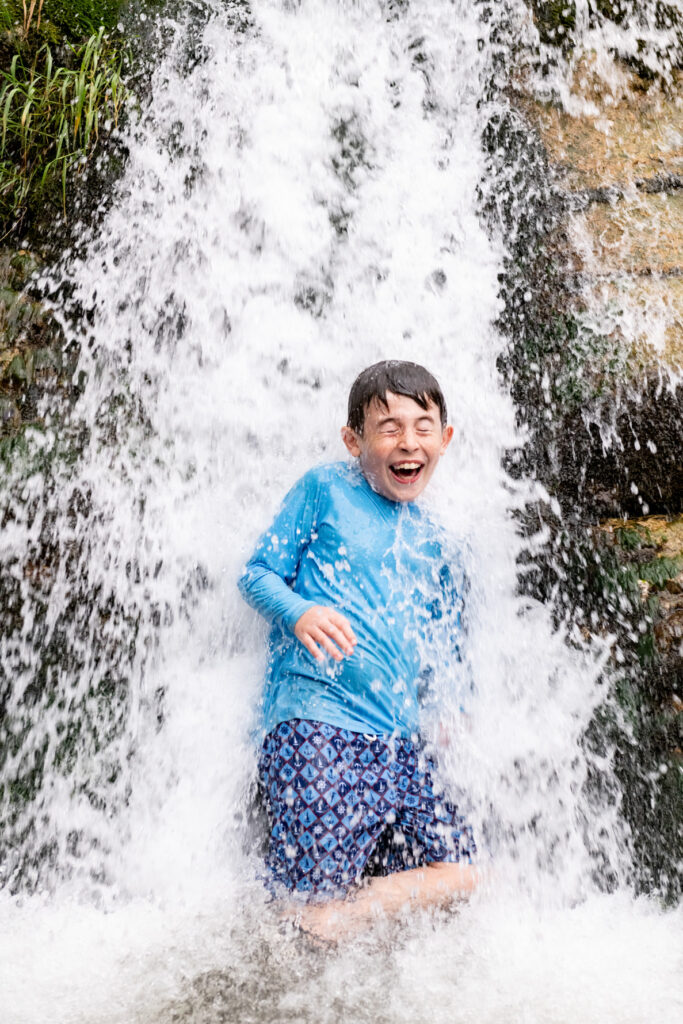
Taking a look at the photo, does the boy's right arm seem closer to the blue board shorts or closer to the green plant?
the blue board shorts

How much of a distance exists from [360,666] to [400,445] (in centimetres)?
71

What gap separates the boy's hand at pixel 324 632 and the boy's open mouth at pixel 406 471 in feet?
1.76

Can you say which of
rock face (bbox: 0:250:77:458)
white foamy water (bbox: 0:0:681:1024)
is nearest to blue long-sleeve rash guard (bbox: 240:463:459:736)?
white foamy water (bbox: 0:0:681:1024)

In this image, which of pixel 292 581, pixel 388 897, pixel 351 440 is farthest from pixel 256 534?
pixel 388 897

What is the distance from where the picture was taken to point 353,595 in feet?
8.64

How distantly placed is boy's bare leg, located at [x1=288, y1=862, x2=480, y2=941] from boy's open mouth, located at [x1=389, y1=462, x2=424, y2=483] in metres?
1.19

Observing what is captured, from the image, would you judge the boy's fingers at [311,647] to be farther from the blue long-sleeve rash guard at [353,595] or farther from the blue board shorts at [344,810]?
the blue board shorts at [344,810]

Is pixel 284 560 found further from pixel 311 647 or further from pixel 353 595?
pixel 311 647

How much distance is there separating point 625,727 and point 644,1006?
1013 millimetres

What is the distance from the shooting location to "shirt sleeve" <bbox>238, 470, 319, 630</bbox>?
2.50 meters

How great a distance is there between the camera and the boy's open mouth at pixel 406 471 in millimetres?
2682

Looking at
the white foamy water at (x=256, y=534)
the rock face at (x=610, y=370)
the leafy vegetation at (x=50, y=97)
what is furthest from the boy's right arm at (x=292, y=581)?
the leafy vegetation at (x=50, y=97)

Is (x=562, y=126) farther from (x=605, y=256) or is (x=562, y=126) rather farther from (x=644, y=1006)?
(x=644, y=1006)

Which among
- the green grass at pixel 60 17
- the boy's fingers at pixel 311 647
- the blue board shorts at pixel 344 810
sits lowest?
the blue board shorts at pixel 344 810
